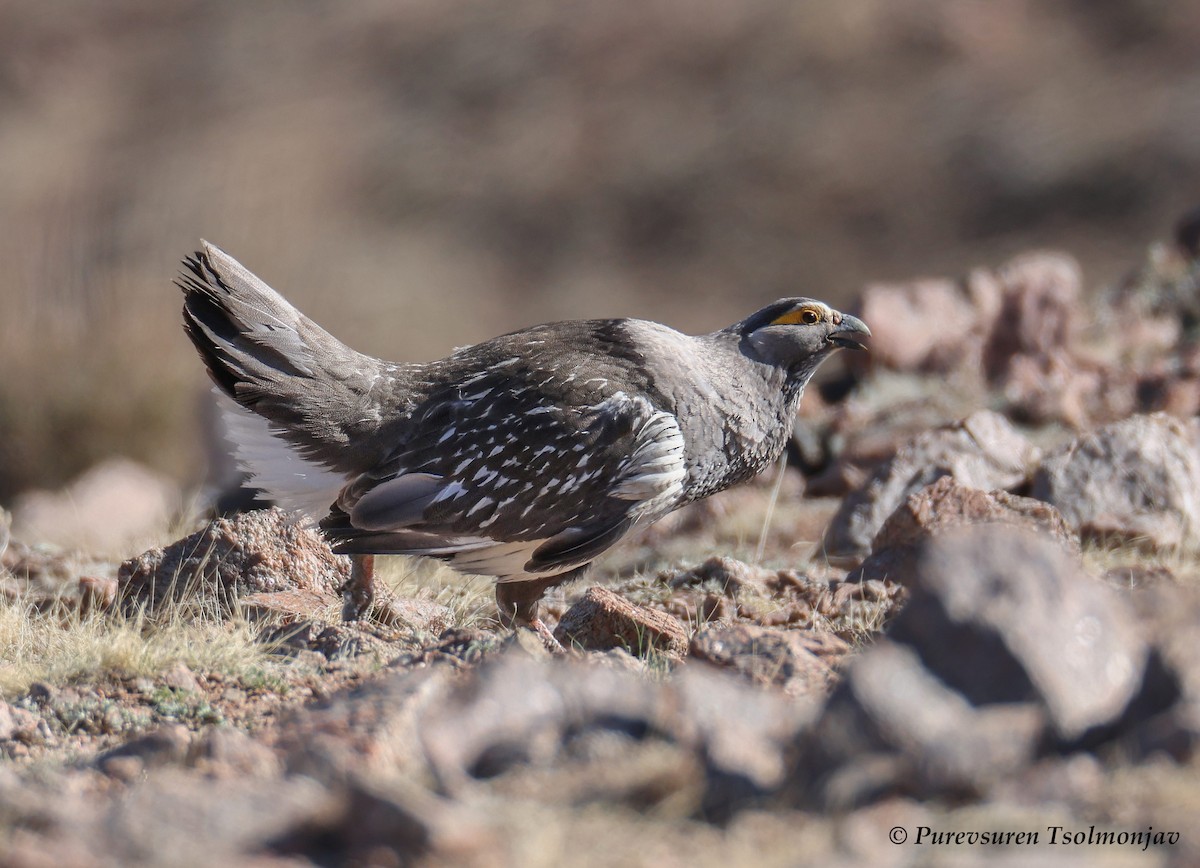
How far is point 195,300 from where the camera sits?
19.6 ft

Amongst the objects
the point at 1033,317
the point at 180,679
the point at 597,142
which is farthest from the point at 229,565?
the point at 597,142

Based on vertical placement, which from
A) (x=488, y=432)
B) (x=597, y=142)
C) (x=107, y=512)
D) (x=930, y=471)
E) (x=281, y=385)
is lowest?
(x=107, y=512)

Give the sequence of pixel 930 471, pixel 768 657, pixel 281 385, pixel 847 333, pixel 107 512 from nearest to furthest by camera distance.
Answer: pixel 768 657, pixel 281 385, pixel 847 333, pixel 930 471, pixel 107 512

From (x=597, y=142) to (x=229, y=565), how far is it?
3098cm

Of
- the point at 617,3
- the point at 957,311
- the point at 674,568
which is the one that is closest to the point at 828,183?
the point at 617,3

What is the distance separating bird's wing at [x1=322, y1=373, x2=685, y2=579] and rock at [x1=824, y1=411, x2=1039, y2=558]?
7.75 feet

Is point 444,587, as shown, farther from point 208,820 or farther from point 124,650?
point 208,820

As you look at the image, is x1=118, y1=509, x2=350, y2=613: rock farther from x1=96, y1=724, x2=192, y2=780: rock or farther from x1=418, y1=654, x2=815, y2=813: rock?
x1=418, y1=654, x2=815, y2=813: rock

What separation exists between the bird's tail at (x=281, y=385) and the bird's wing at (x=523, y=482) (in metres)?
0.27

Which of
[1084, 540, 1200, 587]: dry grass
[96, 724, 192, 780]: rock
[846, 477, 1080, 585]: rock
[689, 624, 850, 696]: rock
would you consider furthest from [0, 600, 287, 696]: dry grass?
[1084, 540, 1200, 587]: dry grass

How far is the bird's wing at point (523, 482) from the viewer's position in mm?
5828

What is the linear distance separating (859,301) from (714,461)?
698 cm

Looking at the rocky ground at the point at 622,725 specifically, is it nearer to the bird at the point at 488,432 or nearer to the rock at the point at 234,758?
the rock at the point at 234,758

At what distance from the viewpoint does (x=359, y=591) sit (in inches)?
242
